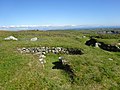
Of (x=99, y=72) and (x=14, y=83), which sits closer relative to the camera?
(x=14, y=83)

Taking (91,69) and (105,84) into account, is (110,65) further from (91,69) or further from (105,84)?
(105,84)

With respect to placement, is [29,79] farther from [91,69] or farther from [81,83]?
[91,69]

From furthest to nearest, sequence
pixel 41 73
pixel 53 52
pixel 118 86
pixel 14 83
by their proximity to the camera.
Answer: pixel 53 52, pixel 41 73, pixel 118 86, pixel 14 83

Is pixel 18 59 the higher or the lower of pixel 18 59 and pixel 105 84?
the higher

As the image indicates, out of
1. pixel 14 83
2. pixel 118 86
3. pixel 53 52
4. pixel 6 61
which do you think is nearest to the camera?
pixel 14 83

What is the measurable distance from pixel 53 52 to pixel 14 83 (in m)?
16.0

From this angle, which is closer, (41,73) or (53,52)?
(41,73)

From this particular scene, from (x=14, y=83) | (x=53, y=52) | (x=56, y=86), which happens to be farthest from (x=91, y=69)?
(x=53, y=52)

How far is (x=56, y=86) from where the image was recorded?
16594 millimetres

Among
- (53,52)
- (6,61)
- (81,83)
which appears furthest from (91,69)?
(53,52)

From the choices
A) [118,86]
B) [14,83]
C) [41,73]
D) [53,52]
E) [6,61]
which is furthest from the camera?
[53,52]

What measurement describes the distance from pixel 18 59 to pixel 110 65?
1236 centimetres

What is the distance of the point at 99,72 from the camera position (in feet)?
62.8

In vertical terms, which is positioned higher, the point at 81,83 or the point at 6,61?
the point at 6,61
